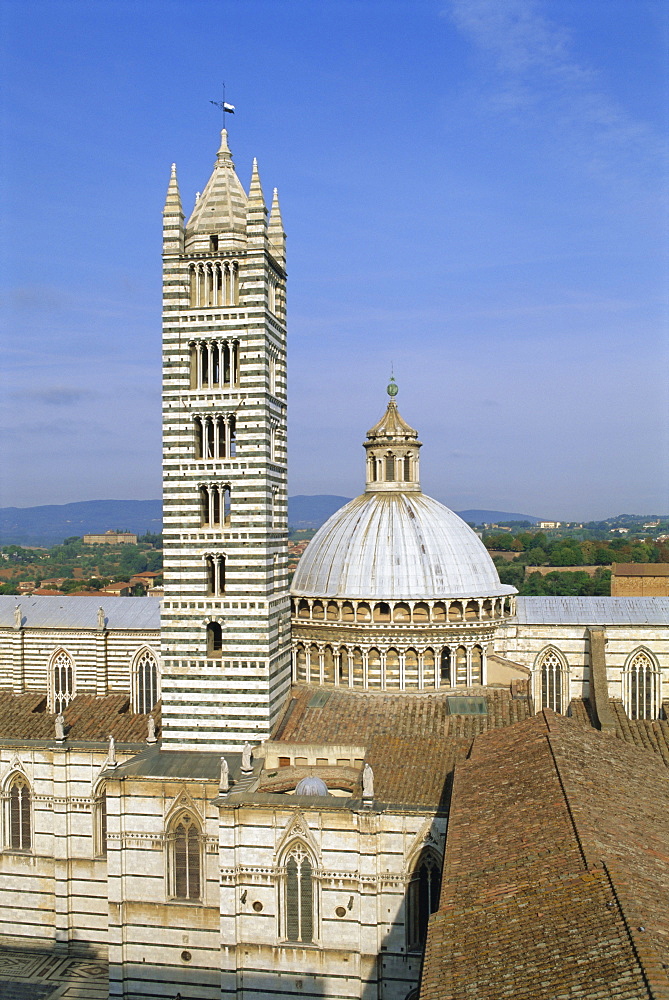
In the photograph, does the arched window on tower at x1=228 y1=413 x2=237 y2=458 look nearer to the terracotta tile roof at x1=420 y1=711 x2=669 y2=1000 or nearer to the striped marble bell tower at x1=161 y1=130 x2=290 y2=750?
the striped marble bell tower at x1=161 y1=130 x2=290 y2=750

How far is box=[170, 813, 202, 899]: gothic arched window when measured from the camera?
1052 inches

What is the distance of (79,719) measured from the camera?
35.4m

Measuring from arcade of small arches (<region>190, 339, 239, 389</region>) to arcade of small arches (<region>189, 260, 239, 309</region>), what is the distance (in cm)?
Answer: 134

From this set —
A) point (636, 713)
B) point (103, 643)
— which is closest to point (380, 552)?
point (636, 713)

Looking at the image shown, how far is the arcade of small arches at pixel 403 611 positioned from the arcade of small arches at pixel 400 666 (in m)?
0.92

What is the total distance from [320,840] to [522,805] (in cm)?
708

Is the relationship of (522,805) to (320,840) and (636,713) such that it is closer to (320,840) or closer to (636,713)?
(320,840)

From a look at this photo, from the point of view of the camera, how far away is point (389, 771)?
2636cm

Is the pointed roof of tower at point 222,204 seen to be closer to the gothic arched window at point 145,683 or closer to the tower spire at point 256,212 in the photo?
the tower spire at point 256,212

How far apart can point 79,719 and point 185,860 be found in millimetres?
10491

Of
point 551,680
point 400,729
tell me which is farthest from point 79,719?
point 551,680

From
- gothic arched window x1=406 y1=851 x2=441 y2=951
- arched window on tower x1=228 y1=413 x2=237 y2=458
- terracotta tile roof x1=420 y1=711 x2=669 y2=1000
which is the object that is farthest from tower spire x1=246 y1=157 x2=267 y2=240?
gothic arched window x1=406 y1=851 x2=441 y2=951

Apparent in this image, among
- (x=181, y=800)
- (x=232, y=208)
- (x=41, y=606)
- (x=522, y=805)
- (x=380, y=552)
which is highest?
(x=232, y=208)

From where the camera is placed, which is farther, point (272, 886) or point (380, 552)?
point (380, 552)
